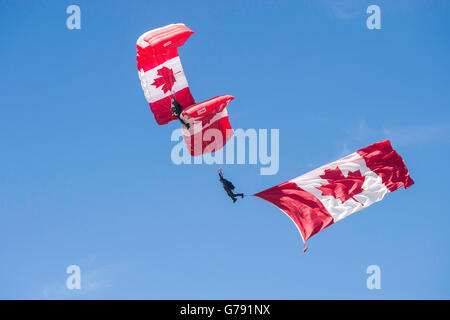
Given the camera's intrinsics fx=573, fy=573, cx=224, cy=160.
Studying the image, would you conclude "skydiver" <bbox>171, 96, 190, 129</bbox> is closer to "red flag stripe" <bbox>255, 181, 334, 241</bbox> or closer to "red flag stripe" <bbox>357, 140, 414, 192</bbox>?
"red flag stripe" <bbox>255, 181, 334, 241</bbox>

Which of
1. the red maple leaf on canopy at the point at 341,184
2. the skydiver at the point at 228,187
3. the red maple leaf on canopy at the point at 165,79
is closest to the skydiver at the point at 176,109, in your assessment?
the red maple leaf on canopy at the point at 165,79

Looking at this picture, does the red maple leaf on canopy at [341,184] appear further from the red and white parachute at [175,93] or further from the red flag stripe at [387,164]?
the red and white parachute at [175,93]

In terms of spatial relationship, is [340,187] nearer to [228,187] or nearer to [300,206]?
[300,206]

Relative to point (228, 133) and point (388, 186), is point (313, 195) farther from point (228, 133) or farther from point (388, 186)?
point (228, 133)

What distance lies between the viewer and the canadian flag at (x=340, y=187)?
2569 centimetres

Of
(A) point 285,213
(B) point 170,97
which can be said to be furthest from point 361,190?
(B) point 170,97

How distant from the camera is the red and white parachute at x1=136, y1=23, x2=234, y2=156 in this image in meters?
25.7

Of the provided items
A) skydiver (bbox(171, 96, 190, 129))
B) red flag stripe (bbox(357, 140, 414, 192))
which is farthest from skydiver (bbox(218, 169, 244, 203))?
red flag stripe (bbox(357, 140, 414, 192))

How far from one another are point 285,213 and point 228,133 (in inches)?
209

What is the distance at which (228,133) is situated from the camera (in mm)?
28453

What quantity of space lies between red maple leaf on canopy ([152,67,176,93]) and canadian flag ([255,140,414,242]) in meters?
6.66

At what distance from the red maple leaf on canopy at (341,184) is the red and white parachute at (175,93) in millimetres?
5491

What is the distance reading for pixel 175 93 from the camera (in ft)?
89.1

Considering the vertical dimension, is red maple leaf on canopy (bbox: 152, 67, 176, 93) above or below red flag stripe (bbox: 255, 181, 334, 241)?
above
